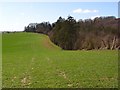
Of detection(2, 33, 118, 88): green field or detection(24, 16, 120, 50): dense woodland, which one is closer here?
detection(2, 33, 118, 88): green field

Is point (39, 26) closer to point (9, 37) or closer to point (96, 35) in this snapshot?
point (9, 37)

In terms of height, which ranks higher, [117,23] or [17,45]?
[117,23]

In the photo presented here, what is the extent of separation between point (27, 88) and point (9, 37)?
85.1 metres

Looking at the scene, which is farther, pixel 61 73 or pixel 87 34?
pixel 87 34

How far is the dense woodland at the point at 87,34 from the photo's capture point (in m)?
76.2

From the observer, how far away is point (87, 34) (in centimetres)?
8225

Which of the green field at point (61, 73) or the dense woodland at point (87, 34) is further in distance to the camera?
the dense woodland at point (87, 34)

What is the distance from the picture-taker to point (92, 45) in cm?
7806

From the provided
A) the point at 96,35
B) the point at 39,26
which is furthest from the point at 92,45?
the point at 39,26

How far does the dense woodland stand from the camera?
7621 cm

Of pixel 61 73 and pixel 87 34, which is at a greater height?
pixel 87 34

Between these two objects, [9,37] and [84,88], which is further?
[9,37]

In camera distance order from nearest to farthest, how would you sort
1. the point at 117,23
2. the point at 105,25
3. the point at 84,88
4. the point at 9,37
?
the point at 84,88 < the point at 117,23 < the point at 105,25 < the point at 9,37

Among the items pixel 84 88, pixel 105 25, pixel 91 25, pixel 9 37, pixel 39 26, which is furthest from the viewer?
pixel 39 26
